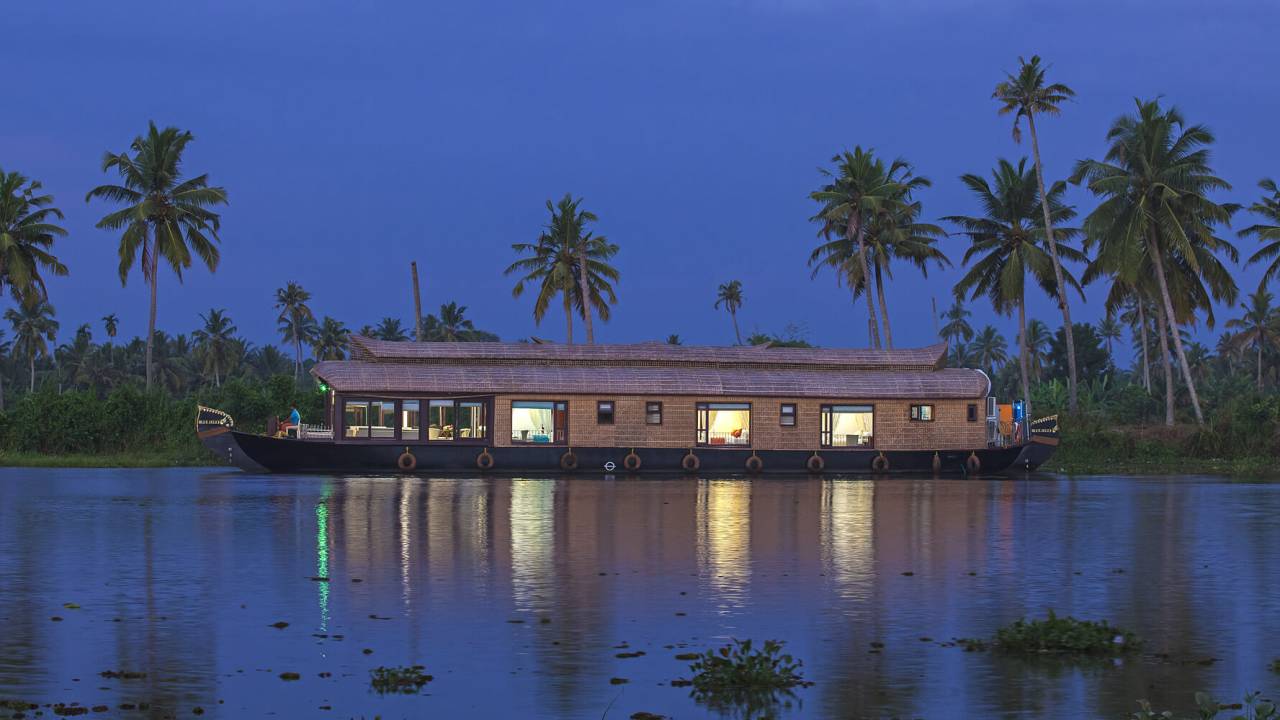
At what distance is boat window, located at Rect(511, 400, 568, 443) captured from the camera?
5128 centimetres

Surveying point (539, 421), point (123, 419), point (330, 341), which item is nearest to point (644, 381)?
A: point (539, 421)

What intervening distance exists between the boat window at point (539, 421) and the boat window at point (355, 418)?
513 centimetres

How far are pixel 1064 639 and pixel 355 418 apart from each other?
130 feet

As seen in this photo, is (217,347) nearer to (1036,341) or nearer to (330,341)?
(330,341)

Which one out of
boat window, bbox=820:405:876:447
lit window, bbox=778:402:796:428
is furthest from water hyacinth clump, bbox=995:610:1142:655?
boat window, bbox=820:405:876:447

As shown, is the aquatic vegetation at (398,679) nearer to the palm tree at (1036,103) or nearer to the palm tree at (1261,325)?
the palm tree at (1036,103)

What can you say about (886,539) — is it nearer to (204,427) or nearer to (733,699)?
(733,699)

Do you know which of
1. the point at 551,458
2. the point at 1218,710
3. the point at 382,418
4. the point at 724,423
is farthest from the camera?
the point at 724,423

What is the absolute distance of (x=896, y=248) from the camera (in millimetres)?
75000

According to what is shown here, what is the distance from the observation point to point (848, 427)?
53.2 meters

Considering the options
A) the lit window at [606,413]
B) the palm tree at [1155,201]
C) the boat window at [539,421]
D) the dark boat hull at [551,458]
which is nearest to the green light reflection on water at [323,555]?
the dark boat hull at [551,458]

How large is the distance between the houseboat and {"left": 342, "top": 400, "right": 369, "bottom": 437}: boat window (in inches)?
1.9

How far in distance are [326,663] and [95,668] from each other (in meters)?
1.82

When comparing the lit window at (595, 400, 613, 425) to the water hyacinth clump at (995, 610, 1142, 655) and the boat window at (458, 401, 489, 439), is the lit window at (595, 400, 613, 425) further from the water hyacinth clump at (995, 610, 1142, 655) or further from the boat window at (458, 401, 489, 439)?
the water hyacinth clump at (995, 610, 1142, 655)
